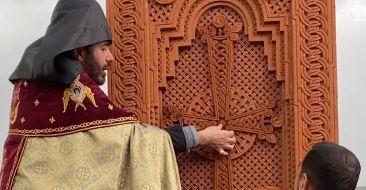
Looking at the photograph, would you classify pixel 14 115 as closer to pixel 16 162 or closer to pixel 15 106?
pixel 15 106

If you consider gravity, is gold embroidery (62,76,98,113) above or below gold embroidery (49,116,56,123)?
above

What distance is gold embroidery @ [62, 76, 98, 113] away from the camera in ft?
12.1

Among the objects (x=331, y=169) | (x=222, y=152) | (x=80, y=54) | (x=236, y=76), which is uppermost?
(x=80, y=54)

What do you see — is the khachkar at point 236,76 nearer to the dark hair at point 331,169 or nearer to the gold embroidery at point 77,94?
the gold embroidery at point 77,94

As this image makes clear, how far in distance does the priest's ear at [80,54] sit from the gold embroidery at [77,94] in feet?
0.40

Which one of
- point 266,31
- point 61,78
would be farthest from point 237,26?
point 61,78

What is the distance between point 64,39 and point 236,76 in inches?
40.6

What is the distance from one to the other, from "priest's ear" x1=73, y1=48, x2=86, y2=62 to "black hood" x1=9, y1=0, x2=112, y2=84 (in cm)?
4

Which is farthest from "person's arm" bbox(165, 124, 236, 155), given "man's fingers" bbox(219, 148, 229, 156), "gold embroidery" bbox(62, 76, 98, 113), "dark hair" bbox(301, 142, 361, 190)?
"dark hair" bbox(301, 142, 361, 190)

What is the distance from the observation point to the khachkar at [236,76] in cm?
415

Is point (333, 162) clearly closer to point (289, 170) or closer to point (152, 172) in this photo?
point (152, 172)

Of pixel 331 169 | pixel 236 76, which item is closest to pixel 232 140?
pixel 236 76

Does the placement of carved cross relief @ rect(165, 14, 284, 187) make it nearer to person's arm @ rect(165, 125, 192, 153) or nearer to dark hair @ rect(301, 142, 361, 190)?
person's arm @ rect(165, 125, 192, 153)

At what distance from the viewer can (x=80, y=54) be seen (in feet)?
12.5
